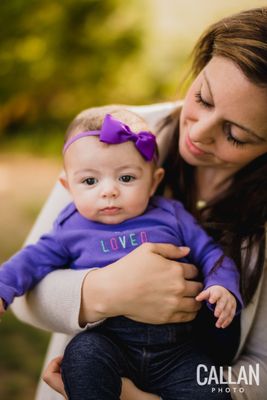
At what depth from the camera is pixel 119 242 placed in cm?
170

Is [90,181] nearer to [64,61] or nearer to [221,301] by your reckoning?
[221,301]

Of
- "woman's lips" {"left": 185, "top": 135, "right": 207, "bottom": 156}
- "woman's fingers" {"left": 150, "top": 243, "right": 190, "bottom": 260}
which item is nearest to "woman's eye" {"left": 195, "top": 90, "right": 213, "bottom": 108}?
"woman's lips" {"left": 185, "top": 135, "right": 207, "bottom": 156}

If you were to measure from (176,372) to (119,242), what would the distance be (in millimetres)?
452

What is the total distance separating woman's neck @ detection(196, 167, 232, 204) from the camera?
2.04m

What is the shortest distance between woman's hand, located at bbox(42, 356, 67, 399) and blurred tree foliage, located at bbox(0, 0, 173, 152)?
4020 millimetres

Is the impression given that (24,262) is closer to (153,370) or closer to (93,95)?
(153,370)

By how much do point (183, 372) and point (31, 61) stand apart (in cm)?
431

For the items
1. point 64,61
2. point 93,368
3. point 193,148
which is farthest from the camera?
point 64,61

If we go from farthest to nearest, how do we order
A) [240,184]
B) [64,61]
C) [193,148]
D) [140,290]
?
[64,61] < [240,184] < [193,148] < [140,290]

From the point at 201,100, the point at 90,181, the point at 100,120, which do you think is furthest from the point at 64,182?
the point at 201,100

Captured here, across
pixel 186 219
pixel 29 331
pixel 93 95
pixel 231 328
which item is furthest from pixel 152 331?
pixel 93 95

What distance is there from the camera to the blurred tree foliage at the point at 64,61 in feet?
16.6

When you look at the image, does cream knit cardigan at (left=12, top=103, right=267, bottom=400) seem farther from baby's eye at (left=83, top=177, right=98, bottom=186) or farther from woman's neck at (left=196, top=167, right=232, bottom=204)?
woman's neck at (left=196, top=167, right=232, bottom=204)

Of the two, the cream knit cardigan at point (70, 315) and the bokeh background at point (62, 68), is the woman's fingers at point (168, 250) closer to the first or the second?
the cream knit cardigan at point (70, 315)
